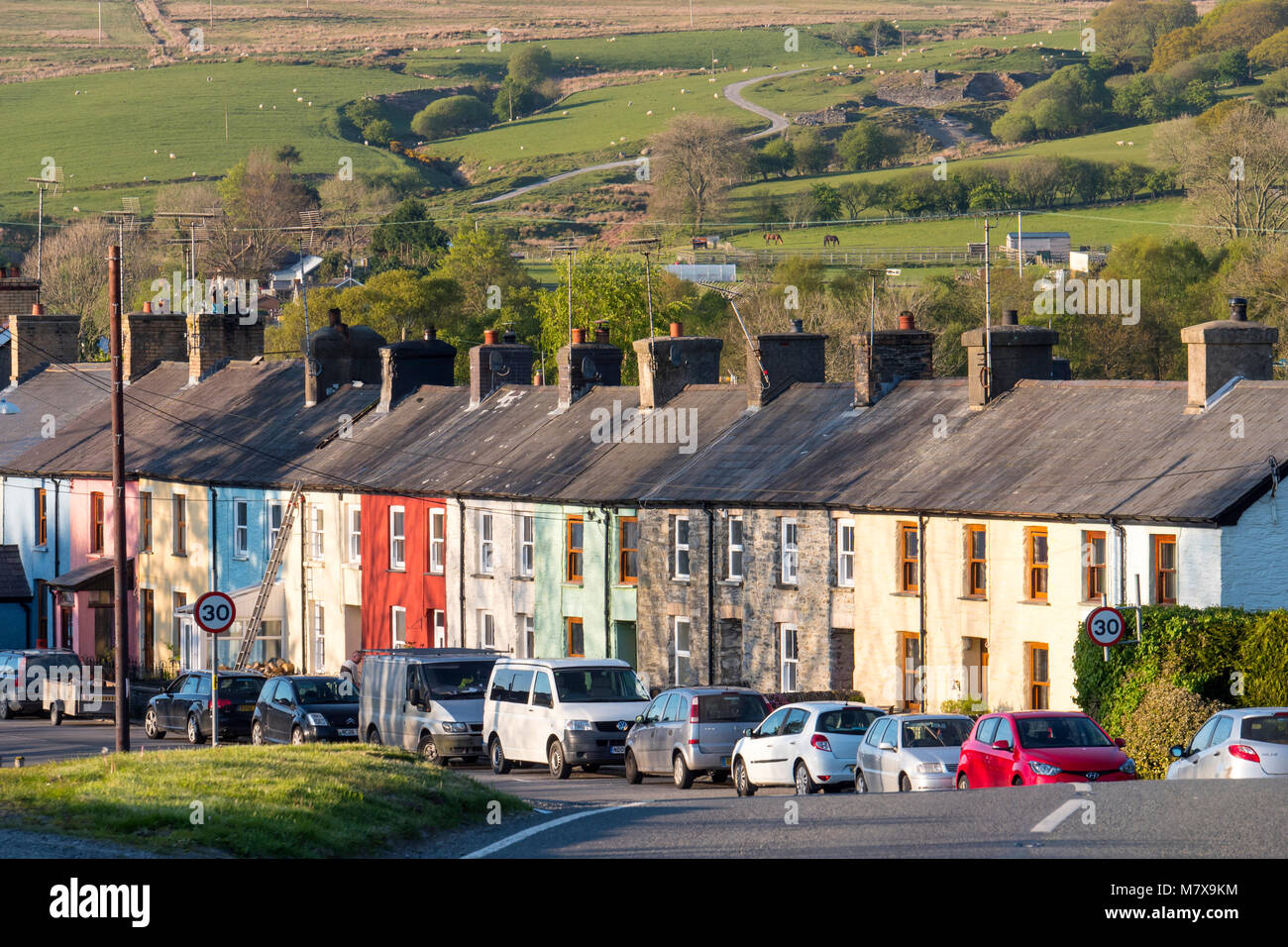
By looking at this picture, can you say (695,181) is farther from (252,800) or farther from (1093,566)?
(252,800)

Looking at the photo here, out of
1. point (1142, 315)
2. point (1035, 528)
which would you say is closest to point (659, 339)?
point (1035, 528)

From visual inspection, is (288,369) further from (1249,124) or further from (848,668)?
(1249,124)

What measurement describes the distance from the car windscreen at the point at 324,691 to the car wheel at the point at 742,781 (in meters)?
11.4

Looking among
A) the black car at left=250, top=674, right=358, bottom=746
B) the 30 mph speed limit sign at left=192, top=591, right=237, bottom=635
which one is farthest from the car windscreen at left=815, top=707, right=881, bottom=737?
the black car at left=250, top=674, right=358, bottom=746

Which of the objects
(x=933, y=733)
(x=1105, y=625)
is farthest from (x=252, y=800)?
(x=1105, y=625)

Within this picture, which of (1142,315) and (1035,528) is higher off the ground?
(1142,315)

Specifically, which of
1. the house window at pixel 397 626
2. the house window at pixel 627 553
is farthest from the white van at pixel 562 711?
the house window at pixel 397 626

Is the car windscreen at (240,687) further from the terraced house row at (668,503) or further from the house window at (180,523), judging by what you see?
the house window at (180,523)

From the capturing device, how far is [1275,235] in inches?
4619

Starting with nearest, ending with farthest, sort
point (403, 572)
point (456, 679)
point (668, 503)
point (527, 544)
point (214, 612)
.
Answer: point (214, 612), point (456, 679), point (668, 503), point (527, 544), point (403, 572)

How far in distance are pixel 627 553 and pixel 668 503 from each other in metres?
2.53

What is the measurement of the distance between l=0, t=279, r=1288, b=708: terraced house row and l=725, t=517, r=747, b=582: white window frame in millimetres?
77

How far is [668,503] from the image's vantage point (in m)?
45.8

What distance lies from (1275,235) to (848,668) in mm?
83787
